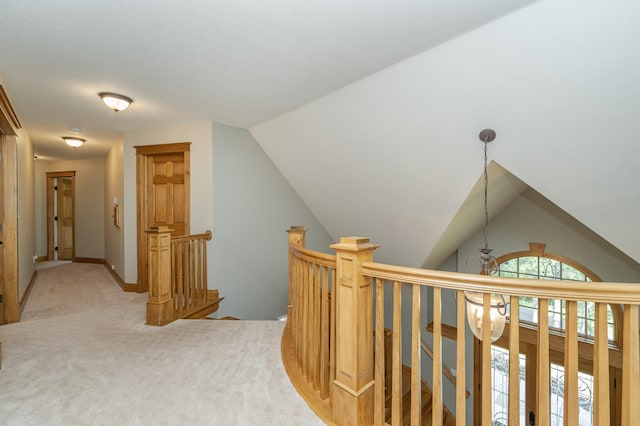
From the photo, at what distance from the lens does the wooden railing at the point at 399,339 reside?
112cm

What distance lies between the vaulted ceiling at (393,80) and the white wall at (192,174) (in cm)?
27

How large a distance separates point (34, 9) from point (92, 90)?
1.31 m

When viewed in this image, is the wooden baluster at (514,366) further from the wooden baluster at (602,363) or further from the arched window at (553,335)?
the arched window at (553,335)

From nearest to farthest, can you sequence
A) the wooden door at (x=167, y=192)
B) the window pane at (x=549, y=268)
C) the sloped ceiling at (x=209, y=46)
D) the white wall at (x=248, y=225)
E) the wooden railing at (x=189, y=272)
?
1. the sloped ceiling at (x=209, y=46)
2. the wooden railing at (x=189, y=272)
3. the white wall at (x=248, y=225)
4. the wooden door at (x=167, y=192)
5. the window pane at (x=549, y=268)

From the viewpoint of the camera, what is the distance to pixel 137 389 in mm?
2027

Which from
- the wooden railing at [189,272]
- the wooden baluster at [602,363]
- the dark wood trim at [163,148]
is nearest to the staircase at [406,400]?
the wooden railing at [189,272]

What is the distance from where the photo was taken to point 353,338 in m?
1.61

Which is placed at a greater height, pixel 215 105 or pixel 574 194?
pixel 215 105

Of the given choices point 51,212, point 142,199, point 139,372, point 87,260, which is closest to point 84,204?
point 51,212

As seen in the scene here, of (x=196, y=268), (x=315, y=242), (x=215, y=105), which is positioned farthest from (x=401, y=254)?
(x=215, y=105)

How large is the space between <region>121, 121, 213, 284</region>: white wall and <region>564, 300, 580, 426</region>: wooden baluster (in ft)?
12.3

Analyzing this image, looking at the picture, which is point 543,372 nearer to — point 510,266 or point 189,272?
point 189,272

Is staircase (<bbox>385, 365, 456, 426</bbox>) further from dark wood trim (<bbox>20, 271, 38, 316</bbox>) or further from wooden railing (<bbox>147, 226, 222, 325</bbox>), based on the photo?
dark wood trim (<bbox>20, 271, 38, 316</bbox>)

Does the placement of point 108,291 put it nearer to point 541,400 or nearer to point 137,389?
point 137,389
